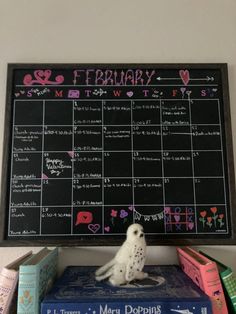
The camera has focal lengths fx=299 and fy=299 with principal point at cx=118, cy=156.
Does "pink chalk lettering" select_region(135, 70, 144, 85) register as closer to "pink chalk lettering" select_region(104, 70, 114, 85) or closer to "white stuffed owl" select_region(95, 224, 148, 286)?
"pink chalk lettering" select_region(104, 70, 114, 85)

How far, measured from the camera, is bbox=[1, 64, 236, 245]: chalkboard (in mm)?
1176

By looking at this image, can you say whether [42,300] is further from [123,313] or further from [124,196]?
[124,196]

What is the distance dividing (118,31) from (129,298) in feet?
3.62

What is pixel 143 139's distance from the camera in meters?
1.25

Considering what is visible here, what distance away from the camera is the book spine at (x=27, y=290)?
828 mm

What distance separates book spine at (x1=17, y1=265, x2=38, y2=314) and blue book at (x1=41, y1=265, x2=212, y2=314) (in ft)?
0.14

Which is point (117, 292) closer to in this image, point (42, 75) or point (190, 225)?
point (190, 225)

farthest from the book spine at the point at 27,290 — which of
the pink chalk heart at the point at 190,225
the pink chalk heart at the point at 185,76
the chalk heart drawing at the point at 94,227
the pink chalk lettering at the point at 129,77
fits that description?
the pink chalk heart at the point at 185,76

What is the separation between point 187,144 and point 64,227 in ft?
1.98

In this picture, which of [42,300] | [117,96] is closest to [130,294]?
[42,300]

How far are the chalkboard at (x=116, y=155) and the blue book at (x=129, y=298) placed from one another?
0.78 feet

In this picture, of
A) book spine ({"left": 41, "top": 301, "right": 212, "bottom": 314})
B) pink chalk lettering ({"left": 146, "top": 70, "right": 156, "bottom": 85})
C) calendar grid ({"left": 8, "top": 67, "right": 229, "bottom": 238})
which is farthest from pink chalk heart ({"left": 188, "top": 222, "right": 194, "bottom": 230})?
pink chalk lettering ({"left": 146, "top": 70, "right": 156, "bottom": 85})

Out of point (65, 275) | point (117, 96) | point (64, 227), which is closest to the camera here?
point (65, 275)

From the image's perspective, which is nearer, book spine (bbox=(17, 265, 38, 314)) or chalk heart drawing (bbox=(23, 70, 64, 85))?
book spine (bbox=(17, 265, 38, 314))
